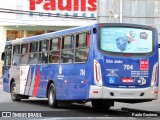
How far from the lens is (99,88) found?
1570 centimetres

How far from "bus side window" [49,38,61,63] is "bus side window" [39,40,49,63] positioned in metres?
0.44

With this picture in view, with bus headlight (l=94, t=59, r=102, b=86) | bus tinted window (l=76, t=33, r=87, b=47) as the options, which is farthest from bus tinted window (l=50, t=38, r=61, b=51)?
bus headlight (l=94, t=59, r=102, b=86)

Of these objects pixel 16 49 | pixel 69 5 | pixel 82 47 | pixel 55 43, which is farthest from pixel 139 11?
pixel 69 5

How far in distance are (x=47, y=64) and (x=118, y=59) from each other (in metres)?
4.55

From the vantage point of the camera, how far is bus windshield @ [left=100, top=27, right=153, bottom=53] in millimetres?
16047

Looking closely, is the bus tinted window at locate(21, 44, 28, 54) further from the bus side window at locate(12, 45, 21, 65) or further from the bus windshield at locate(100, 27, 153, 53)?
the bus windshield at locate(100, 27, 153, 53)

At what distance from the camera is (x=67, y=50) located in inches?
698

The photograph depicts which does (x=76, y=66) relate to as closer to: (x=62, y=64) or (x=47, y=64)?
(x=62, y=64)

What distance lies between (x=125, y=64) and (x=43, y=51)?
16.8 ft

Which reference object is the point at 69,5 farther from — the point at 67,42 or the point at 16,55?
the point at 67,42

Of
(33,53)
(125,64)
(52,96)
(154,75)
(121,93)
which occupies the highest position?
(125,64)

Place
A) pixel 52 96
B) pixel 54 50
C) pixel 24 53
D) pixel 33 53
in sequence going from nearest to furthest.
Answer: pixel 54 50, pixel 52 96, pixel 33 53, pixel 24 53

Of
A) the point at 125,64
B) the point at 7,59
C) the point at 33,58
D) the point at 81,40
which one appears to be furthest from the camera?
the point at 7,59

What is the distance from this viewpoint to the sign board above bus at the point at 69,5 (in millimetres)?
62125
